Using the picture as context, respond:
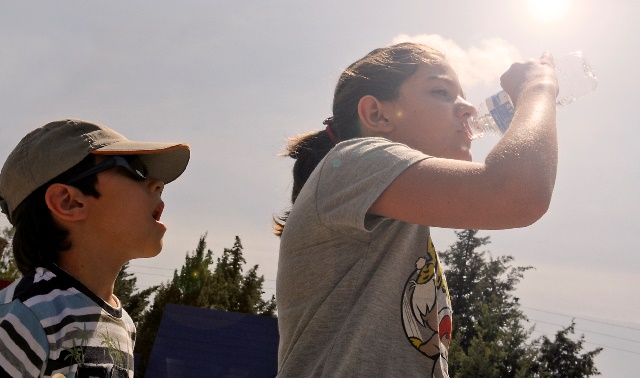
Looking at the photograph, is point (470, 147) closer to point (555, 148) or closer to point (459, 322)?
point (555, 148)

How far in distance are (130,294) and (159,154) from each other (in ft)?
94.6

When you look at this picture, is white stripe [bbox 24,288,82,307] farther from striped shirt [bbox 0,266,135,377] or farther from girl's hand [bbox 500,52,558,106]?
girl's hand [bbox 500,52,558,106]

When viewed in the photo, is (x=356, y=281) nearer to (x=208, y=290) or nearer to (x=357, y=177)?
(x=357, y=177)

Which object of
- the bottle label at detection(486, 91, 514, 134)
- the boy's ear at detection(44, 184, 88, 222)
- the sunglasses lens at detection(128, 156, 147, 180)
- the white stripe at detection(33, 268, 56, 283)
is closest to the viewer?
the white stripe at detection(33, 268, 56, 283)

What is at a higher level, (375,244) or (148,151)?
(148,151)

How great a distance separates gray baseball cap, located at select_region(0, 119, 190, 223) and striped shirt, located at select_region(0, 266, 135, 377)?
16.3 inches

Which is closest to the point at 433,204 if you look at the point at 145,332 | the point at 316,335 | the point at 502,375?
the point at 316,335

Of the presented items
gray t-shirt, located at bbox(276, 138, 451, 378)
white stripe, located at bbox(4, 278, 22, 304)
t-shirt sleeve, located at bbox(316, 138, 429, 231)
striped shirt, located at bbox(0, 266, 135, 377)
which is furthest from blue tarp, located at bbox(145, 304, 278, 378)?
t-shirt sleeve, located at bbox(316, 138, 429, 231)

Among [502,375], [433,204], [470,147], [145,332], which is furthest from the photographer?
[502,375]

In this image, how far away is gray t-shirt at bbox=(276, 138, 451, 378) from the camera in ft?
5.87

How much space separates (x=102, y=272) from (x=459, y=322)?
140 feet

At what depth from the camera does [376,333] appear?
5.91ft

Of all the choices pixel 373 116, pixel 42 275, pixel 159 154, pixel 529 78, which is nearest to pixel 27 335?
pixel 42 275

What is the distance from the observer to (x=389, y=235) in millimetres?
1950
